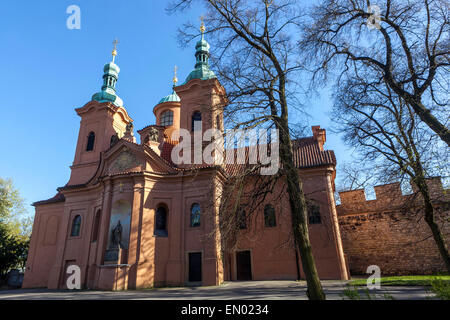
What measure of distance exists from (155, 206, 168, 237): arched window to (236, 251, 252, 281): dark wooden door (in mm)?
5643

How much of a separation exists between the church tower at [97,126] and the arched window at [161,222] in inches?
345

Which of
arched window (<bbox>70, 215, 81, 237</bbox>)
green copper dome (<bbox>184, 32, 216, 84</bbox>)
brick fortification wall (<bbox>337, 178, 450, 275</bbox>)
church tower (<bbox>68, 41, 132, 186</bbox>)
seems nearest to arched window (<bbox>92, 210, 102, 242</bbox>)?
arched window (<bbox>70, 215, 81, 237</bbox>)

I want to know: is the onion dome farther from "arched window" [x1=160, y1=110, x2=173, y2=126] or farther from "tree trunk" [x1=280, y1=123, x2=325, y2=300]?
"tree trunk" [x1=280, y1=123, x2=325, y2=300]

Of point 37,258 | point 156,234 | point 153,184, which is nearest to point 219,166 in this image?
point 153,184

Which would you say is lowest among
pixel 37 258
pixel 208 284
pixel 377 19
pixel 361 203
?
pixel 208 284

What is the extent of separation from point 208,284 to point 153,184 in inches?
289

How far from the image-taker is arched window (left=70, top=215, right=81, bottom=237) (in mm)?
21562

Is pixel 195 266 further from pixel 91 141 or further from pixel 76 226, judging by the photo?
pixel 91 141

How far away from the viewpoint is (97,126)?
25656 mm

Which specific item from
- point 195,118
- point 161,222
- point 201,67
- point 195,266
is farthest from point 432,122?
point 201,67

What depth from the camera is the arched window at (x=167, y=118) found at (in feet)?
89.0

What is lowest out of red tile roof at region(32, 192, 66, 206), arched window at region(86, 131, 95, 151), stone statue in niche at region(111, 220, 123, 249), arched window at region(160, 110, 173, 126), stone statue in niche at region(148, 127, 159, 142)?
stone statue in niche at region(111, 220, 123, 249)

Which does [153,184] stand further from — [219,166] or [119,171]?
[219,166]

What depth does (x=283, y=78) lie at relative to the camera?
9.55 metres
